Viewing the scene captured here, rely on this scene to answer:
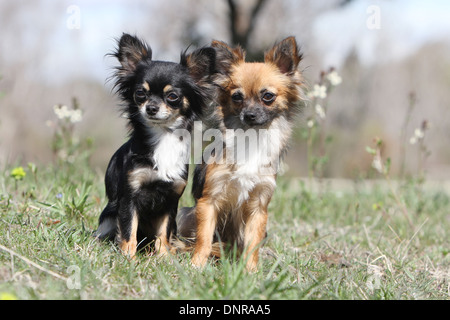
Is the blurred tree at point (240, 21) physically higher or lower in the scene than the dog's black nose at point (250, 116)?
higher

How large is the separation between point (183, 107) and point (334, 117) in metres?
13.0

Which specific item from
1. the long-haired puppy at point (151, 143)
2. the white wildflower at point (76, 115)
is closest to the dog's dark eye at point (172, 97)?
the long-haired puppy at point (151, 143)

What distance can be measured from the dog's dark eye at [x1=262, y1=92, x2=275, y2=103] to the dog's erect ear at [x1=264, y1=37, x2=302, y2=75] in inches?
12.9

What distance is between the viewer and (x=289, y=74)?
3.83 m

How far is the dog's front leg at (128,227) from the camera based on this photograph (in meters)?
3.23

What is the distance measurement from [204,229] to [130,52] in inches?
58.0

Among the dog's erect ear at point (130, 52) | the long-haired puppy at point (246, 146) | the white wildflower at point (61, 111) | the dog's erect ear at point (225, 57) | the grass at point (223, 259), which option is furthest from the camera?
the white wildflower at point (61, 111)

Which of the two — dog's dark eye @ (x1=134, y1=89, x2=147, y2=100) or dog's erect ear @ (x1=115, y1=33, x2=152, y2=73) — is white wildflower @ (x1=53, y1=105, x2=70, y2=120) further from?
dog's dark eye @ (x1=134, y1=89, x2=147, y2=100)

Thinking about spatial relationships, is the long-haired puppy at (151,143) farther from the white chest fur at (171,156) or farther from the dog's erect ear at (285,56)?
the dog's erect ear at (285,56)

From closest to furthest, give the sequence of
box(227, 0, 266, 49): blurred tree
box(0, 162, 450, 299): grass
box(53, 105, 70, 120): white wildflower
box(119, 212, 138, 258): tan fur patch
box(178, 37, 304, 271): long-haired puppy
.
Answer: box(0, 162, 450, 299): grass, box(119, 212, 138, 258): tan fur patch, box(178, 37, 304, 271): long-haired puppy, box(53, 105, 70, 120): white wildflower, box(227, 0, 266, 49): blurred tree

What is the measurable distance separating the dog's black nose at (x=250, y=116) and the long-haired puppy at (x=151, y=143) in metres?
0.41

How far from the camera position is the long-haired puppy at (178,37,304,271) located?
11.3ft

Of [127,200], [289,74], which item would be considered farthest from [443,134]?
[127,200]

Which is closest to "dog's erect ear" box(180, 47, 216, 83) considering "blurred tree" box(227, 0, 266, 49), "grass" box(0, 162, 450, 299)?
"grass" box(0, 162, 450, 299)
